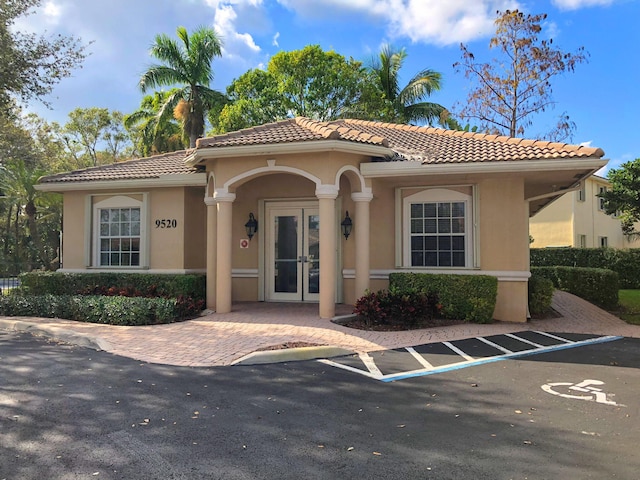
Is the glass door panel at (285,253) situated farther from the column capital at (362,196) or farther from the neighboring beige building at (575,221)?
the neighboring beige building at (575,221)

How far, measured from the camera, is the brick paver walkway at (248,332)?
7.23 meters

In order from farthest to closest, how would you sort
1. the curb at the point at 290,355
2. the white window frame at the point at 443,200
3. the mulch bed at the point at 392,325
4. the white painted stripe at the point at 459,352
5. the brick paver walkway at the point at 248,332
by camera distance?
1. the white window frame at the point at 443,200
2. the mulch bed at the point at 392,325
3. the brick paver walkway at the point at 248,332
4. the white painted stripe at the point at 459,352
5. the curb at the point at 290,355

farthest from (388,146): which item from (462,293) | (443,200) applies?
(462,293)

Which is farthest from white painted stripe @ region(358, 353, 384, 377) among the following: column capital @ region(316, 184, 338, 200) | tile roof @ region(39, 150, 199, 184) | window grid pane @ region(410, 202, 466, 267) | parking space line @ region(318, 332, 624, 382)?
tile roof @ region(39, 150, 199, 184)

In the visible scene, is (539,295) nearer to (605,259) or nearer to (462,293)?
(462,293)

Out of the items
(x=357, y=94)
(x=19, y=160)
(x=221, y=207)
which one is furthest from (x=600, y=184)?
(x=19, y=160)

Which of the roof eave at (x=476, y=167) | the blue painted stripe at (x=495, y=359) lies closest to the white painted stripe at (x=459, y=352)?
the blue painted stripe at (x=495, y=359)

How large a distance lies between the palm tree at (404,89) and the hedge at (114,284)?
16.9 metres

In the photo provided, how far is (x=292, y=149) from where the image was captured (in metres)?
9.58

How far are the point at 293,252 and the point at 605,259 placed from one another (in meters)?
16.1

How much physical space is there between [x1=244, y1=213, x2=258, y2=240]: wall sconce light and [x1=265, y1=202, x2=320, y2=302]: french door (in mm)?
365

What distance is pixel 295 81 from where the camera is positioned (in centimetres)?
2355

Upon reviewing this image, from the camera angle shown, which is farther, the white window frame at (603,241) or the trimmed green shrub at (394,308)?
the white window frame at (603,241)

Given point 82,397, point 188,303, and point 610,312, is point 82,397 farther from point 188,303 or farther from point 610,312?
point 610,312
